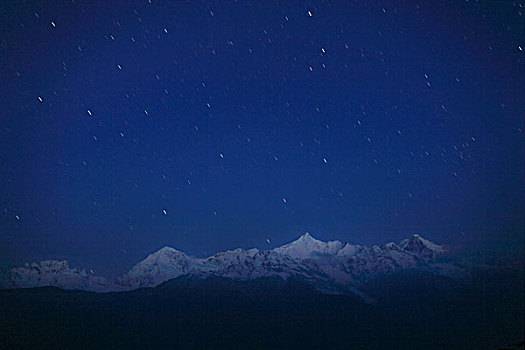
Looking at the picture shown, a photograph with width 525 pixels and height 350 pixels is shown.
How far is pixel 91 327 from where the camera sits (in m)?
174

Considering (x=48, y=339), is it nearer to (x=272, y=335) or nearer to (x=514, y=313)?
(x=272, y=335)

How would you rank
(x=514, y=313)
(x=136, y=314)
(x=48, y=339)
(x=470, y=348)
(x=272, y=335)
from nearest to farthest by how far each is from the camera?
(x=470, y=348)
(x=48, y=339)
(x=272, y=335)
(x=514, y=313)
(x=136, y=314)

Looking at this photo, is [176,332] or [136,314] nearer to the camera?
[176,332]

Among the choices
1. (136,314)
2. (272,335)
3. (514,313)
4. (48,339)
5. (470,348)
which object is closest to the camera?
(470,348)

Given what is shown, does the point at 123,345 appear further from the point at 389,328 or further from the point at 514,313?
the point at 514,313

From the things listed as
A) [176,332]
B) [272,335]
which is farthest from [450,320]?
[176,332]

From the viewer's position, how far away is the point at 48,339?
158 m

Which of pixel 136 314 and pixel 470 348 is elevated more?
pixel 136 314

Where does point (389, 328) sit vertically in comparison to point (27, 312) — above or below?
below

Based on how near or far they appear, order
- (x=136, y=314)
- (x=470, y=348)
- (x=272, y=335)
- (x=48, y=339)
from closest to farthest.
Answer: (x=470, y=348) → (x=48, y=339) → (x=272, y=335) → (x=136, y=314)

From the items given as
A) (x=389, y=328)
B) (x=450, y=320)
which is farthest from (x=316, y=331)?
(x=450, y=320)

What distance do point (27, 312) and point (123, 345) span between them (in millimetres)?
74513

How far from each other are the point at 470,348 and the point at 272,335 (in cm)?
7909

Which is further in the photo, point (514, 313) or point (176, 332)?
point (514, 313)
